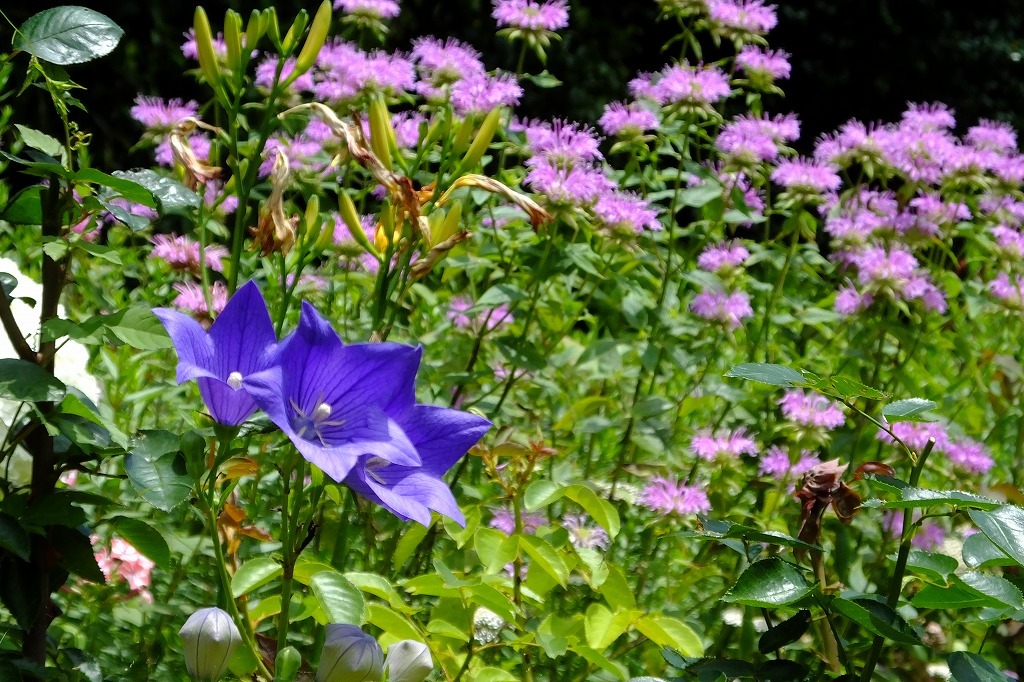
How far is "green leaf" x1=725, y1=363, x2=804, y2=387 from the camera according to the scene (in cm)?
77

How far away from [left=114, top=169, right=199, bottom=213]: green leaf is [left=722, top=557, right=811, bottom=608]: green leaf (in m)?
0.53

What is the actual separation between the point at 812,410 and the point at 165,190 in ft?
3.58

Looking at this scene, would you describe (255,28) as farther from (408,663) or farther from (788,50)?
(788,50)

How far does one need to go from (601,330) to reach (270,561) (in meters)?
2.63

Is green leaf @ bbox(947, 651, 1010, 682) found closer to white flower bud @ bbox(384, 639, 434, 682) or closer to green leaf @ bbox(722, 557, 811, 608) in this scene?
green leaf @ bbox(722, 557, 811, 608)

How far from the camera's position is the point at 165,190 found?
0.90 metres

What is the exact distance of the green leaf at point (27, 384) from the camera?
757 millimetres

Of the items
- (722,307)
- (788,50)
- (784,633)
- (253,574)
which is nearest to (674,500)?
(722,307)

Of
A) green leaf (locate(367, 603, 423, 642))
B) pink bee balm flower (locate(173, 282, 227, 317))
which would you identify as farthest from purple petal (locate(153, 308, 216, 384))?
pink bee balm flower (locate(173, 282, 227, 317))

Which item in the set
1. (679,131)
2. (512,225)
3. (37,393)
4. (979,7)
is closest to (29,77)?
(37,393)

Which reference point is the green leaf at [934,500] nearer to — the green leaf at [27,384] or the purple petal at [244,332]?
the purple petal at [244,332]

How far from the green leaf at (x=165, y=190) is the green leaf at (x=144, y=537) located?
9.8 inches

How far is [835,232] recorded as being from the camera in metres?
2.12

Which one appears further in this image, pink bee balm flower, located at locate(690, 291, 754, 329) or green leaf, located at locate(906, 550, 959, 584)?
pink bee balm flower, located at locate(690, 291, 754, 329)
